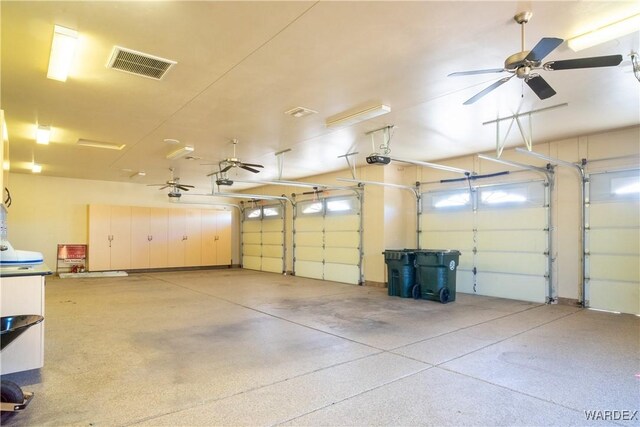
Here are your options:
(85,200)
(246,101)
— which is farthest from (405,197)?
(85,200)

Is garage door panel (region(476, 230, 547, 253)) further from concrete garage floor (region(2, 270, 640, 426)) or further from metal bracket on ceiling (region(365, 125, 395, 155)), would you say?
metal bracket on ceiling (region(365, 125, 395, 155))

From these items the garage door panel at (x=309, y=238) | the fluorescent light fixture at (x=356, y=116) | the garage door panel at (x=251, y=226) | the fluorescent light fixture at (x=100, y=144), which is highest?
the fluorescent light fixture at (x=356, y=116)

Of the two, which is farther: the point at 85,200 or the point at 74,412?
the point at 85,200

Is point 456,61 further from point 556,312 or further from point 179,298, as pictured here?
point 179,298

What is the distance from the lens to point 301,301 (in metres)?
6.77

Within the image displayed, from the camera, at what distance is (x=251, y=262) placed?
1326 cm

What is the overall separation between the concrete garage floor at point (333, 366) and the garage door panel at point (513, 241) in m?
1.11

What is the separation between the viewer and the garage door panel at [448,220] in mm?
7746

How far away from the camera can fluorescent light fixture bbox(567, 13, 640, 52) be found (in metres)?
2.79

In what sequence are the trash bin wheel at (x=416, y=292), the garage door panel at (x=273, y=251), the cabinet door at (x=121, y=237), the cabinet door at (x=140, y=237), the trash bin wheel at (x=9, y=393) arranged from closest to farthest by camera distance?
the trash bin wheel at (x=9, y=393)
the trash bin wheel at (x=416, y=292)
the cabinet door at (x=121, y=237)
the cabinet door at (x=140, y=237)
the garage door panel at (x=273, y=251)

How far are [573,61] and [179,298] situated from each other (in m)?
6.99

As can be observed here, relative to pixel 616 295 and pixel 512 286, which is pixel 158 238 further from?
pixel 616 295

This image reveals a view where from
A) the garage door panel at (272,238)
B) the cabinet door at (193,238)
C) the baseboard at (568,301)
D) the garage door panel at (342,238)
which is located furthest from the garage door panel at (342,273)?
the cabinet door at (193,238)

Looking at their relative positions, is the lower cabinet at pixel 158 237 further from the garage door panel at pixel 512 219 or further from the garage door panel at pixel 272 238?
the garage door panel at pixel 512 219
